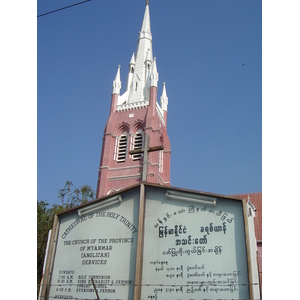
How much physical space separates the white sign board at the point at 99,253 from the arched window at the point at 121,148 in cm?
2610

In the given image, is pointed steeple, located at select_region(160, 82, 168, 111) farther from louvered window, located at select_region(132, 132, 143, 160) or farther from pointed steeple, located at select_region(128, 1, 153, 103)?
louvered window, located at select_region(132, 132, 143, 160)

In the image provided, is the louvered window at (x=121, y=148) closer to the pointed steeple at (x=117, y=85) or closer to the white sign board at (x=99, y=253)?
the pointed steeple at (x=117, y=85)

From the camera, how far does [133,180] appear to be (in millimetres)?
29469

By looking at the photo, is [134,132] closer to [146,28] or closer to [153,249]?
[146,28]

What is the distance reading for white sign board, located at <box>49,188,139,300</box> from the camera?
15.0 ft

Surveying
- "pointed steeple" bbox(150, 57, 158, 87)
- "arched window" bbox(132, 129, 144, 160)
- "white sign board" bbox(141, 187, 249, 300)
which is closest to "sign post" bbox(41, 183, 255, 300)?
"white sign board" bbox(141, 187, 249, 300)

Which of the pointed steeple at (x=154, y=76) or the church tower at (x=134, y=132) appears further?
the pointed steeple at (x=154, y=76)

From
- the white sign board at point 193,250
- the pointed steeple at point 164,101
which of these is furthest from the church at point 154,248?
the pointed steeple at point 164,101

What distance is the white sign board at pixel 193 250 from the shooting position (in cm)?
409

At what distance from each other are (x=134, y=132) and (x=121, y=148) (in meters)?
2.06

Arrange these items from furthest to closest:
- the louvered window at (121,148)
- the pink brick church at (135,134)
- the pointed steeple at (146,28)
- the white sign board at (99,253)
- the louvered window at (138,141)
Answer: the pointed steeple at (146,28)
the louvered window at (121,148)
the louvered window at (138,141)
the pink brick church at (135,134)
the white sign board at (99,253)

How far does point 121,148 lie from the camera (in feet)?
106

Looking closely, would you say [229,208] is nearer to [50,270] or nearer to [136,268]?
[136,268]

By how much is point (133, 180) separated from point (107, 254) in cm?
2474
